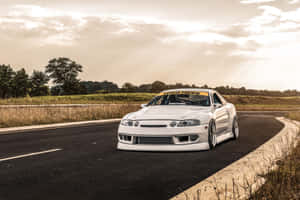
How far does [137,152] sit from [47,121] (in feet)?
37.3

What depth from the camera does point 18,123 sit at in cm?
1766

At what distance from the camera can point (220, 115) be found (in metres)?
9.70

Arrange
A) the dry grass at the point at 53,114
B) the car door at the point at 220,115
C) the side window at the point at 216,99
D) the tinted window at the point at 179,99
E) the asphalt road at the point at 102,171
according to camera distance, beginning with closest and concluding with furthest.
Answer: the asphalt road at the point at 102,171 < the car door at the point at 220,115 < the tinted window at the point at 179,99 < the side window at the point at 216,99 < the dry grass at the point at 53,114

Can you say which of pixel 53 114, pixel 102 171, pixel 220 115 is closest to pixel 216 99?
pixel 220 115

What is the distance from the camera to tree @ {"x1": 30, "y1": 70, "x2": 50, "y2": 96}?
136m

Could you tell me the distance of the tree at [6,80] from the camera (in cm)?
13088

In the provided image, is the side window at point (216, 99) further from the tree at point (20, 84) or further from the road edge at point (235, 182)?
the tree at point (20, 84)

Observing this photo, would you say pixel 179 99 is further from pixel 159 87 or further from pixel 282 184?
pixel 159 87

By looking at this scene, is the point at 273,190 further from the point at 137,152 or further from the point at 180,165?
the point at 137,152

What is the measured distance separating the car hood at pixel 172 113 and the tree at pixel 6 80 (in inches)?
5171

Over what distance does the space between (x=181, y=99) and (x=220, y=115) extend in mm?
1094

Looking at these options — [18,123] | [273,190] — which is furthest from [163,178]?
[18,123]

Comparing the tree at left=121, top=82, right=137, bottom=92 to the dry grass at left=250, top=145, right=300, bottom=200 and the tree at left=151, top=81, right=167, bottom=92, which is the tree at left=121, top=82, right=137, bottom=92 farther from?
the dry grass at left=250, top=145, right=300, bottom=200

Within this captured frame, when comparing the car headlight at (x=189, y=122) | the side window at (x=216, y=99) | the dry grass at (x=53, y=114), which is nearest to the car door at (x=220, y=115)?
the side window at (x=216, y=99)
